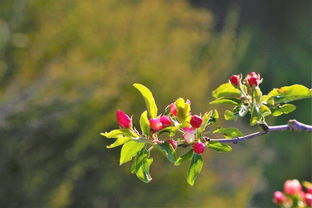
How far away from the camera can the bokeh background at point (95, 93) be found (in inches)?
92.9

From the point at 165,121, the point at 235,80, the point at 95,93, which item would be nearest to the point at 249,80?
the point at 235,80

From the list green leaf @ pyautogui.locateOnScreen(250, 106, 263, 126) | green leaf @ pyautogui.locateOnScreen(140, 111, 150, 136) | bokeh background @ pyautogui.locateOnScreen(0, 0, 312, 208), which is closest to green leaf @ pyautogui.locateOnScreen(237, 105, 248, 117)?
green leaf @ pyautogui.locateOnScreen(250, 106, 263, 126)

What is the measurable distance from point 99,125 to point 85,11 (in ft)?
1.86

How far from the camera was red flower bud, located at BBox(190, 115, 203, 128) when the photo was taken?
0.70 meters

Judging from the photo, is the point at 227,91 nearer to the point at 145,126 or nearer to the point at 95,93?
the point at 145,126

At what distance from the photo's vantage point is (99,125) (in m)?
2.62

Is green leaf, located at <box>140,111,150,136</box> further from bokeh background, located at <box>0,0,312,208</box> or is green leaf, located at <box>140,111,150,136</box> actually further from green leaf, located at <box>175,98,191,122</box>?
bokeh background, located at <box>0,0,312,208</box>

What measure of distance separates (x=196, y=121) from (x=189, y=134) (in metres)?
0.03

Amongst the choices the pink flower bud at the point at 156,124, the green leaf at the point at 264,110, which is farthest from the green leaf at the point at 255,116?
the pink flower bud at the point at 156,124

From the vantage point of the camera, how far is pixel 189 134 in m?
0.73

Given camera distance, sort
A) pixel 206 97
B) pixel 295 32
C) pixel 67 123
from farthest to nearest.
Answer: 1. pixel 295 32
2. pixel 206 97
3. pixel 67 123

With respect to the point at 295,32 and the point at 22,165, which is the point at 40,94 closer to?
the point at 22,165

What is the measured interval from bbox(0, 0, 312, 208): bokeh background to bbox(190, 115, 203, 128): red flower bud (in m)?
1.46

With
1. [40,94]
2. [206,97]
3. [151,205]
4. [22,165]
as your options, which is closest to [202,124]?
[40,94]
